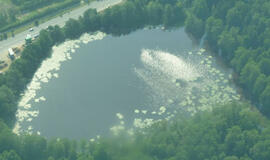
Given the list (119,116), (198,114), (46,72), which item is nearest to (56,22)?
(46,72)

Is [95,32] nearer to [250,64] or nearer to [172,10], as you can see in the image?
[172,10]

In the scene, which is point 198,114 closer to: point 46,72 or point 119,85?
point 119,85

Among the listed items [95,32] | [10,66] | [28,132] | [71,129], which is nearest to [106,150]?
[71,129]

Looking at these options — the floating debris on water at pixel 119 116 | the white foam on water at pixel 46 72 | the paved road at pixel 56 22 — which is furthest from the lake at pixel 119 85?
the paved road at pixel 56 22

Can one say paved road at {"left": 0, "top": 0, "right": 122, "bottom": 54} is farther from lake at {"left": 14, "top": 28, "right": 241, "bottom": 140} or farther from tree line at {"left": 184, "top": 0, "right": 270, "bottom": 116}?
tree line at {"left": 184, "top": 0, "right": 270, "bottom": 116}

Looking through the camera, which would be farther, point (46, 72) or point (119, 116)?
point (46, 72)

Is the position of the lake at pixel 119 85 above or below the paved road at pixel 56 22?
below

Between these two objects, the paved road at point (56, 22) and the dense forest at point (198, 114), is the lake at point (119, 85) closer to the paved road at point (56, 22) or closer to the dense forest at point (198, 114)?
the dense forest at point (198, 114)
